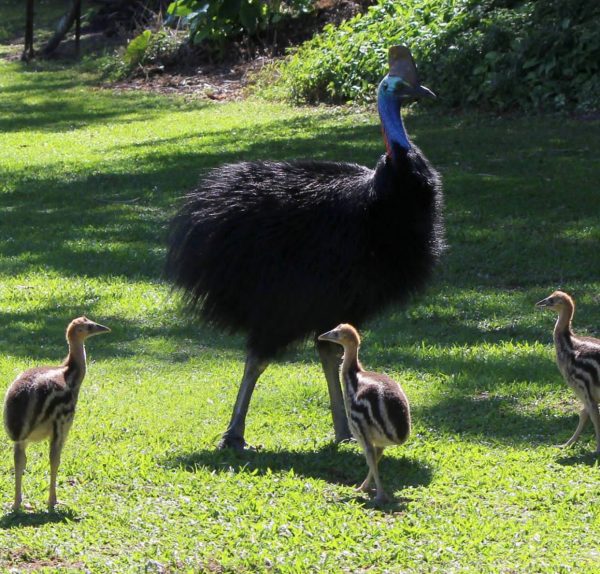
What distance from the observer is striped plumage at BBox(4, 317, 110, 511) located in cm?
607

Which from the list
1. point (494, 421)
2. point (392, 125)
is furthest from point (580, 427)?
point (392, 125)

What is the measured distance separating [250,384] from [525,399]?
73.9 inches

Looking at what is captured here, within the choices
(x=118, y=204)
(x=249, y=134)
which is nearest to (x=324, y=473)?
(x=118, y=204)

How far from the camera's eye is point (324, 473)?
6.90 meters

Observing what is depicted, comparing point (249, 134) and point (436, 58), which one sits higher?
point (436, 58)

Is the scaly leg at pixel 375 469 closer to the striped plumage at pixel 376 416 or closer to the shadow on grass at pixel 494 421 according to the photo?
the striped plumage at pixel 376 416

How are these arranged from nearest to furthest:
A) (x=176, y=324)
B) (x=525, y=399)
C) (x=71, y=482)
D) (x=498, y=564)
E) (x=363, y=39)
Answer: (x=498, y=564) < (x=71, y=482) < (x=525, y=399) < (x=176, y=324) < (x=363, y=39)

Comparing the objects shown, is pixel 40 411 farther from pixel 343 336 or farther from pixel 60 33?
pixel 60 33

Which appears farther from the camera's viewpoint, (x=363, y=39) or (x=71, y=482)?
(x=363, y=39)

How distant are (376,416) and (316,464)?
863 mm

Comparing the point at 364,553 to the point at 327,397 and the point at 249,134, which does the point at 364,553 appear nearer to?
the point at 327,397

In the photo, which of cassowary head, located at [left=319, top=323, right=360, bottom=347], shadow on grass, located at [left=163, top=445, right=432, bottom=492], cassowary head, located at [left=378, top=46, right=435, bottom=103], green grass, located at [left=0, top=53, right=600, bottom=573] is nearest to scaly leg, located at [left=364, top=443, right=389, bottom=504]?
green grass, located at [left=0, top=53, right=600, bottom=573]

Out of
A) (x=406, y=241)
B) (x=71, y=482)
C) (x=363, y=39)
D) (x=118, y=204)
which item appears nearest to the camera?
(x=71, y=482)

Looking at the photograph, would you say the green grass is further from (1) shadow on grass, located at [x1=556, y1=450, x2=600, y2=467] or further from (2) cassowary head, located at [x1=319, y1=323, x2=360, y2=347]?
(2) cassowary head, located at [x1=319, y1=323, x2=360, y2=347]
